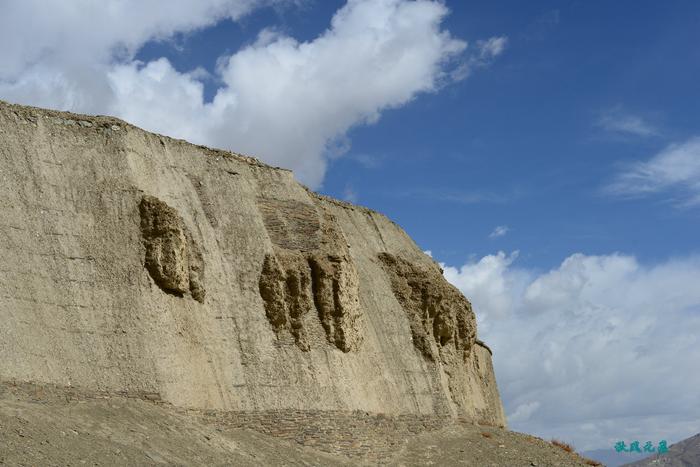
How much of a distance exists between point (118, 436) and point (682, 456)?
126122 millimetres

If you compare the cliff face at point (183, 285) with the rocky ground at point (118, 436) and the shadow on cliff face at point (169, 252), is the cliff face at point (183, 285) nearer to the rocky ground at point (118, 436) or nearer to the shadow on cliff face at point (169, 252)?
the shadow on cliff face at point (169, 252)

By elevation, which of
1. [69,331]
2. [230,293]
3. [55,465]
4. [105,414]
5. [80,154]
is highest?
[80,154]

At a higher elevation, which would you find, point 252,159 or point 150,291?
point 252,159

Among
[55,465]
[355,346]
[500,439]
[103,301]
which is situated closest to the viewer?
[55,465]

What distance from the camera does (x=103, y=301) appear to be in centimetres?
2445

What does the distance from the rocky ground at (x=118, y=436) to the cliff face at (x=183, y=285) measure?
1.92ft

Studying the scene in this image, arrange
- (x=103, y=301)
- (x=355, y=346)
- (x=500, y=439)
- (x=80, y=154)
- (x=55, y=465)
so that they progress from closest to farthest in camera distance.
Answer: (x=55, y=465) → (x=103, y=301) → (x=80, y=154) → (x=355, y=346) → (x=500, y=439)

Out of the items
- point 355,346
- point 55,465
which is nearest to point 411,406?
point 355,346

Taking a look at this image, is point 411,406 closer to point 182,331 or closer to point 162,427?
point 182,331

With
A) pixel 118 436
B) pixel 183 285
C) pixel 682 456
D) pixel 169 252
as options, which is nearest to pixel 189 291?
pixel 183 285

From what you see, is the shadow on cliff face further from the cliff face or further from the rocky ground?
the rocky ground

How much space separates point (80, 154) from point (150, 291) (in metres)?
4.27

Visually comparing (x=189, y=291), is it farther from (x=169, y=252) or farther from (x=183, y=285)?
(x=169, y=252)

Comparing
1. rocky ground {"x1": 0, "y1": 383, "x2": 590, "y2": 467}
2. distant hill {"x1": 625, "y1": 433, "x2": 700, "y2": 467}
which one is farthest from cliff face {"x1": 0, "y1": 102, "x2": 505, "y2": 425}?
distant hill {"x1": 625, "y1": 433, "x2": 700, "y2": 467}
